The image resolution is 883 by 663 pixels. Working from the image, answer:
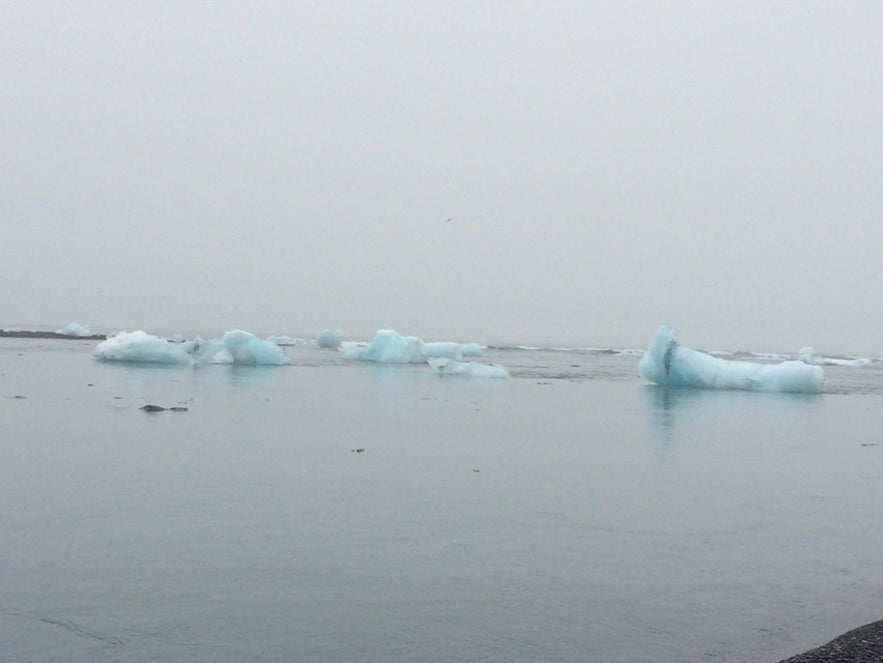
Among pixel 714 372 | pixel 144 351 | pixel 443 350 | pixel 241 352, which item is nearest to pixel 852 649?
pixel 714 372

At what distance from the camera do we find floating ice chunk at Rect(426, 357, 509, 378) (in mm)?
24781

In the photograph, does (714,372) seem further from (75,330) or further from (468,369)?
(75,330)

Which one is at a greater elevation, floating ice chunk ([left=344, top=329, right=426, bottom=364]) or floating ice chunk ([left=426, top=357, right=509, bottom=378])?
floating ice chunk ([left=344, top=329, right=426, bottom=364])

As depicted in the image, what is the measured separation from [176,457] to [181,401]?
5.79 metres

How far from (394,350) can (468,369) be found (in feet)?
21.0

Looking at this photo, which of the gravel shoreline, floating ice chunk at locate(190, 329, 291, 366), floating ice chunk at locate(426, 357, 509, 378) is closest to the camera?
the gravel shoreline

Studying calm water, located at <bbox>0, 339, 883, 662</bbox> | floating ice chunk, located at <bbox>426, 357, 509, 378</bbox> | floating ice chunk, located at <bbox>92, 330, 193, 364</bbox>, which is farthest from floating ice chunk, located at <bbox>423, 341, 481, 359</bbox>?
calm water, located at <bbox>0, 339, 883, 662</bbox>

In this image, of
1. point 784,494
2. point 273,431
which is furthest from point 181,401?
point 784,494

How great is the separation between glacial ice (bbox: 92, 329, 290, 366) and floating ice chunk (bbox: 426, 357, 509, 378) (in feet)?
14.9

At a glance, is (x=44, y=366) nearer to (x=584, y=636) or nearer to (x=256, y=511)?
(x=256, y=511)

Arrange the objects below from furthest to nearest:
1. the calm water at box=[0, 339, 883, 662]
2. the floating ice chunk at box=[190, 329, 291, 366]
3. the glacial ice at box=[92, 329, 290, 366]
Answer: the floating ice chunk at box=[190, 329, 291, 366], the glacial ice at box=[92, 329, 290, 366], the calm water at box=[0, 339, 883, 662]

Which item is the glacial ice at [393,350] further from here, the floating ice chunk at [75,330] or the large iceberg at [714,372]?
the floating ice chunk at [75,330]

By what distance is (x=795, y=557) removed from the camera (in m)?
5.72

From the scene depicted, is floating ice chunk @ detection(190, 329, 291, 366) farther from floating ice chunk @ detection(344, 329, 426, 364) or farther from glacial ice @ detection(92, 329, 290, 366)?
floating ice chunk @ detection(344, 329, 426, 364)
